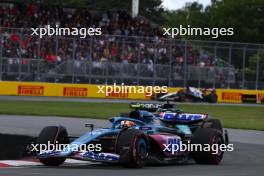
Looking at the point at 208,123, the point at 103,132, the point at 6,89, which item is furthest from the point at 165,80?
the point at 103,132

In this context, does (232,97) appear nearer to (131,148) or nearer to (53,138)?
(53,138)

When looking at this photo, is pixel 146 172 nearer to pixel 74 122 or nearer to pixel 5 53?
pixel 74 122

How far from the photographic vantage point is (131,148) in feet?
39.8

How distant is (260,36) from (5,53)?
44.2 metres

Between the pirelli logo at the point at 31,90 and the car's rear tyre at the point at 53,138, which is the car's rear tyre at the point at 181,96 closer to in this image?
the pirelli logo at the point at 31,90

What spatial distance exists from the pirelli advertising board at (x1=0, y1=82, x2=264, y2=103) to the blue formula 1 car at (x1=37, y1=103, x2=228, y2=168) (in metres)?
26.5

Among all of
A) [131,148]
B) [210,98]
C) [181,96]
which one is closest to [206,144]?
[131,148]

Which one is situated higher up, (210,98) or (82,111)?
(210,98)

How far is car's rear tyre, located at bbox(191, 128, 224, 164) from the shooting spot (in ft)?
45.7

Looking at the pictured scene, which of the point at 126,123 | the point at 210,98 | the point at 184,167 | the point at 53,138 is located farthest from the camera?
the point at 210,98

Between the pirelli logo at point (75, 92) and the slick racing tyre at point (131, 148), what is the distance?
30.0 metres

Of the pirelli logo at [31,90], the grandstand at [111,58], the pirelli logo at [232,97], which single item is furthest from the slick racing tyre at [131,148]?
the pirelli logo at [232,97]

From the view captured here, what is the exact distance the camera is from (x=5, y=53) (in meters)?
39.3

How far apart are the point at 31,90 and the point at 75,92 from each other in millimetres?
2725
